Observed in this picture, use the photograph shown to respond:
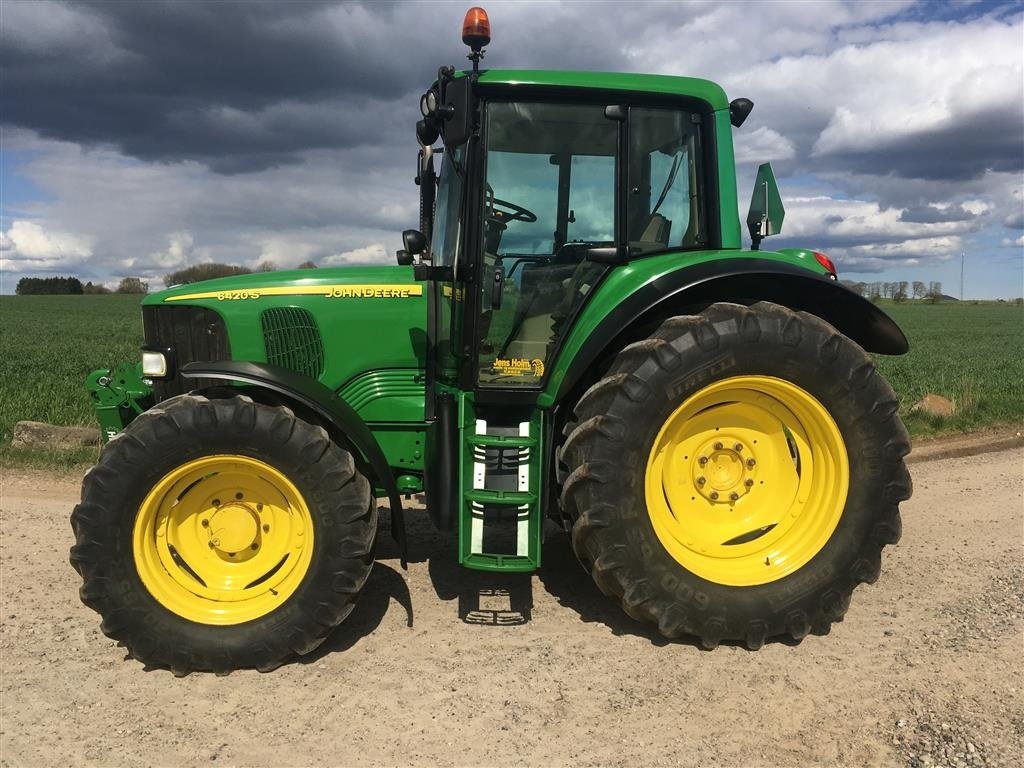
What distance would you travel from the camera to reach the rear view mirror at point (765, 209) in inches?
151

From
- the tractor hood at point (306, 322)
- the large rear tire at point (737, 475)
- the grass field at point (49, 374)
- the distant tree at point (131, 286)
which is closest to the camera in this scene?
the large rear tire at point (737, 475)

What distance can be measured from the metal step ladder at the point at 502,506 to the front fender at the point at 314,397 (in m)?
0.33

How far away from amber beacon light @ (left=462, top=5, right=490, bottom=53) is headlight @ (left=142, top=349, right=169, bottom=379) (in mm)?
2228

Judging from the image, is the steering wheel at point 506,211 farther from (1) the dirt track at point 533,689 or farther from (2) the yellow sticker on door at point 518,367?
(1) the dirt track at point 533,689

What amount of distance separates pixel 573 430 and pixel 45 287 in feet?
250

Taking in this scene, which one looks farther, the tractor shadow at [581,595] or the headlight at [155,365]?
the headlight at [155,365]

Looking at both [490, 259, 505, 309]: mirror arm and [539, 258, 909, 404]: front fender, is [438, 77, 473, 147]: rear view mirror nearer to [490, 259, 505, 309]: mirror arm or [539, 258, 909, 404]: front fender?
[490, 259, 505, 309]: mirror arm

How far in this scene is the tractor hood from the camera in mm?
3834

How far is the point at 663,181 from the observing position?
3.49 m

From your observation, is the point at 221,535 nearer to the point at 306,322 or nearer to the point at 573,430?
the point at 306,322

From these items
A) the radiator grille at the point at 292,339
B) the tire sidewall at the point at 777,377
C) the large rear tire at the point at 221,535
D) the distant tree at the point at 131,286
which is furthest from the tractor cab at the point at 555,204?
the distant tree at the point at 131,286

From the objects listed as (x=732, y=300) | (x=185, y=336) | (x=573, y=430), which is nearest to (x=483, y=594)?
(x=573, y=430)

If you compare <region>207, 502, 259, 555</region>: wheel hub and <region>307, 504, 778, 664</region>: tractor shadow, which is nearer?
<region>207, 502, 259, 555</region>: wheel hub

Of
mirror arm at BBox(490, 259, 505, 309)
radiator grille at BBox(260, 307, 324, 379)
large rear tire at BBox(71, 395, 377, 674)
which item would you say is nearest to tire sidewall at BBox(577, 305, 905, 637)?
mirror arm at BBox(490, 259, 505, 309)
